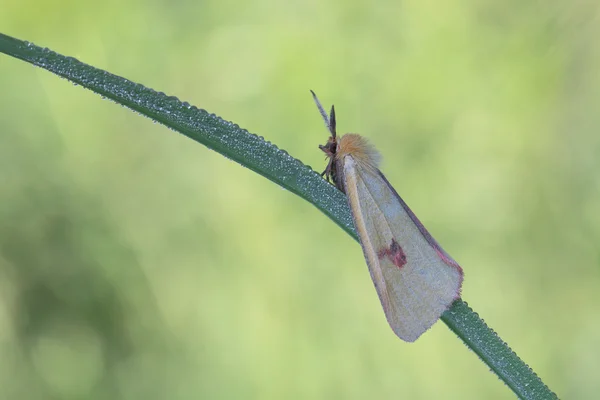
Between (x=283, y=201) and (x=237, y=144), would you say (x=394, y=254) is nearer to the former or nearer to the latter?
(x=237, y=144)

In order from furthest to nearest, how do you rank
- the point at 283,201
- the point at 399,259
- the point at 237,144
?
the point at 283,201 < the point at 399,259 < the point at 237,144

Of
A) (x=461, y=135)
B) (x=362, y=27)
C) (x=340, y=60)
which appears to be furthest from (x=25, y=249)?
(x=461, y=135)

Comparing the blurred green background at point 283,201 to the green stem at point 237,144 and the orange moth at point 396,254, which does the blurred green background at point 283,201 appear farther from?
the green stem at point 237,144

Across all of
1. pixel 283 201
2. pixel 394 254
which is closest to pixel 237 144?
pixel 394 254

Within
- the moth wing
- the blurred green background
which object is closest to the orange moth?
the moth wing

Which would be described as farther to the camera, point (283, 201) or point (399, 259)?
point (283, 201)
